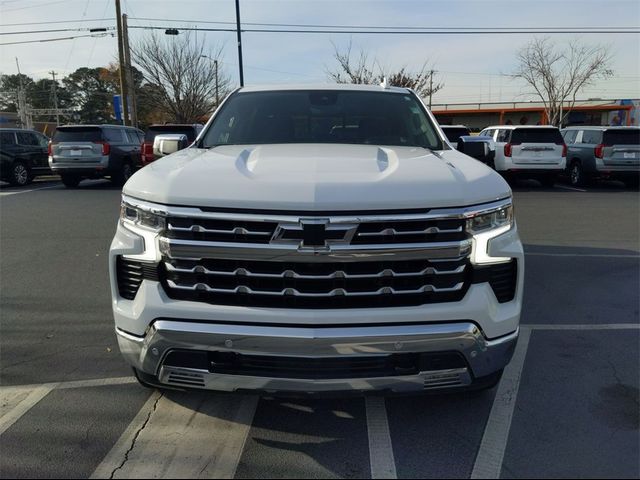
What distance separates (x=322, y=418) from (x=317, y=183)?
4.73 feet

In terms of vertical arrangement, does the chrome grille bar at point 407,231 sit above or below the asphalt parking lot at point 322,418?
above

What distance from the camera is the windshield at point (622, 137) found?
1495cm

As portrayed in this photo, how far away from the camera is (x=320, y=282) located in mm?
2525

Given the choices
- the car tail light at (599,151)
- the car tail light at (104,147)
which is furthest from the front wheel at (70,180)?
the car tail light at (599,151)

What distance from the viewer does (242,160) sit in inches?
121

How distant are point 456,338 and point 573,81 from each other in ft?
127

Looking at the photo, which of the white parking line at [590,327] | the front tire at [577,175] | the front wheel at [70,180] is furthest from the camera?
the front tire at [577,175]

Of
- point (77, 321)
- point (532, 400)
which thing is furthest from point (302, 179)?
point (77, 321)

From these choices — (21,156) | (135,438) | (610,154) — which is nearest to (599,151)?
(610,154)

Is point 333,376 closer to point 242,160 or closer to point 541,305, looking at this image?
point 242,160

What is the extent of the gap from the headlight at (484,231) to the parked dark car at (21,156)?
16860 millimetres

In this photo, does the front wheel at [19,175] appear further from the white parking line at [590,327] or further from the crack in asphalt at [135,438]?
A: the white parking line at [590,327]

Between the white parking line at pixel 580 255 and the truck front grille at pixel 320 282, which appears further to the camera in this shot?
the white parking line at pixel 580 255

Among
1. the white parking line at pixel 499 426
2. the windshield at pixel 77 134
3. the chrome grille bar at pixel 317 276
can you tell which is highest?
the chrome grille bar at pixel 317 276
